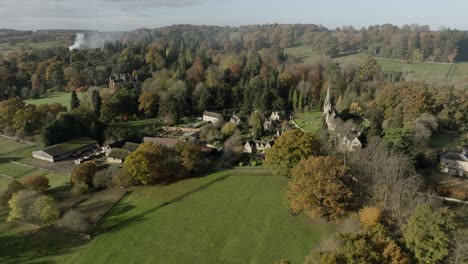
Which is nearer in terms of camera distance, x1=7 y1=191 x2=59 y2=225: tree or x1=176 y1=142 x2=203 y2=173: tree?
x1=7 y1=191 x2=59 y2=225: tree

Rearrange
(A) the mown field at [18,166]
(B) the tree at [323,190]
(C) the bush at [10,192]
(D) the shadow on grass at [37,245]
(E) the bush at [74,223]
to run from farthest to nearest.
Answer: (A) the mown field at [18,166]
(C) the bush at [10,192]
(E) the bush at [74,223]
(B) the tree at [323,190]
(D) the shadow on grass at [37,245]

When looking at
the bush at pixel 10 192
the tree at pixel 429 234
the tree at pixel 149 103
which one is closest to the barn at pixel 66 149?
the bush at pixel 10 192

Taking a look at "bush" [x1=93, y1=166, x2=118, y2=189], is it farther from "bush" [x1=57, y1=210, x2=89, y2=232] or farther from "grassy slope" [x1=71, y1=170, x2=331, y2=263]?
"bush" [x1=57, y1=210, x2=89, y2=232]

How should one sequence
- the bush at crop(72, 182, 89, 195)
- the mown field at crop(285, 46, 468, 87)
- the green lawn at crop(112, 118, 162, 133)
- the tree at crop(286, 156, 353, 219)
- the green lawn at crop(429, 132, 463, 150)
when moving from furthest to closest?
the mown field at crop(285, 46, 468, 87) < the green lawn at crop(112, 118, 162, 133) < the green lawn at crop(429, 132, 463, 150) < the bush at crop(72, 182, 89, 195) < the tree at crop(286, 156, 353, 219)

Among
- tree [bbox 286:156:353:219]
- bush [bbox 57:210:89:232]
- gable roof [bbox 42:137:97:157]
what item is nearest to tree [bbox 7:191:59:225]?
bush [bbox 57:210:89:232]

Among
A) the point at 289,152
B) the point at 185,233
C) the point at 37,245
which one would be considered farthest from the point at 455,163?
the point at 37,245

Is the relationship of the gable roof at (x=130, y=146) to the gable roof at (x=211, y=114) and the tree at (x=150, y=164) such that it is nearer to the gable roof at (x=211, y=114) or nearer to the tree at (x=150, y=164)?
the tree at (x=150, y=164)

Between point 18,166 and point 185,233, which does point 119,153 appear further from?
point 185,233
